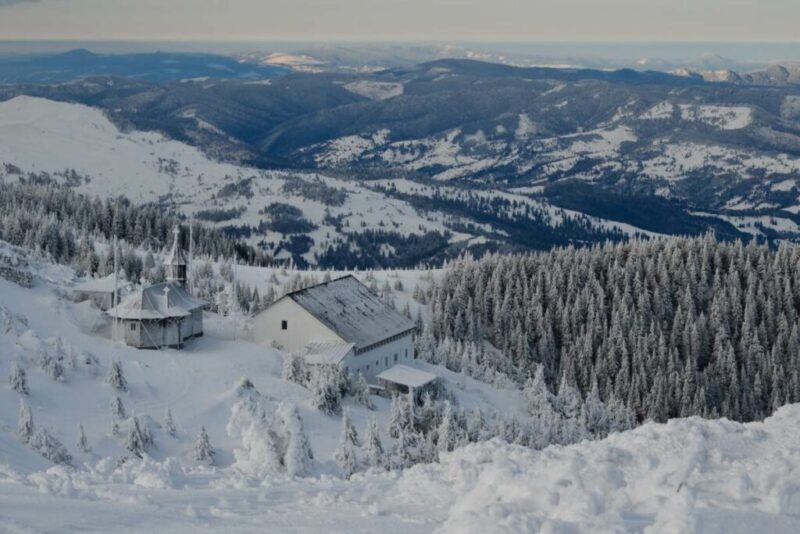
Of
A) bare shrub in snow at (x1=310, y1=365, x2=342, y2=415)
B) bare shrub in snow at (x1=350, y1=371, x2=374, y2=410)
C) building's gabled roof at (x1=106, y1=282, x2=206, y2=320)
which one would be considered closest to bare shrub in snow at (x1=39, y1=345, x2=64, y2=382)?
building's gabled roof at (x1=106, y1=282, x2=206, y2=320)

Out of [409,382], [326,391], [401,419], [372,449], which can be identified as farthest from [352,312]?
[372,449]

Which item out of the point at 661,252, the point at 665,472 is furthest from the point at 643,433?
the point at 661,252

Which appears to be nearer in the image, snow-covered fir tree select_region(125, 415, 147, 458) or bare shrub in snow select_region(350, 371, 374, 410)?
snow-covered fir tree select_region(125, 415, 147, 458)

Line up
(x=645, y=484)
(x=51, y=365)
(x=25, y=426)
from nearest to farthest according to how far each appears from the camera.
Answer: (x=645, y=484), (x=25, y=426), (x=51, y=365)

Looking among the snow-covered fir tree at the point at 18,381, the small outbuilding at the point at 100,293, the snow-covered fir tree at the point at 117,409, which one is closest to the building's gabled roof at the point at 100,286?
the small outbuilding at the point at 100,293

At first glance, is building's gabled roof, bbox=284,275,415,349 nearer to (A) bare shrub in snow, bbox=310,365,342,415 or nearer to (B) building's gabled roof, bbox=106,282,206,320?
(B) building's gabled roof, bbox=106,282,206,320

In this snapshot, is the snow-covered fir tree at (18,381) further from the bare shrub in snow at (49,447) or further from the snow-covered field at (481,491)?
the snow-covered field at (481,491)

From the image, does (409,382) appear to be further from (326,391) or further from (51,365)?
(51,365)
